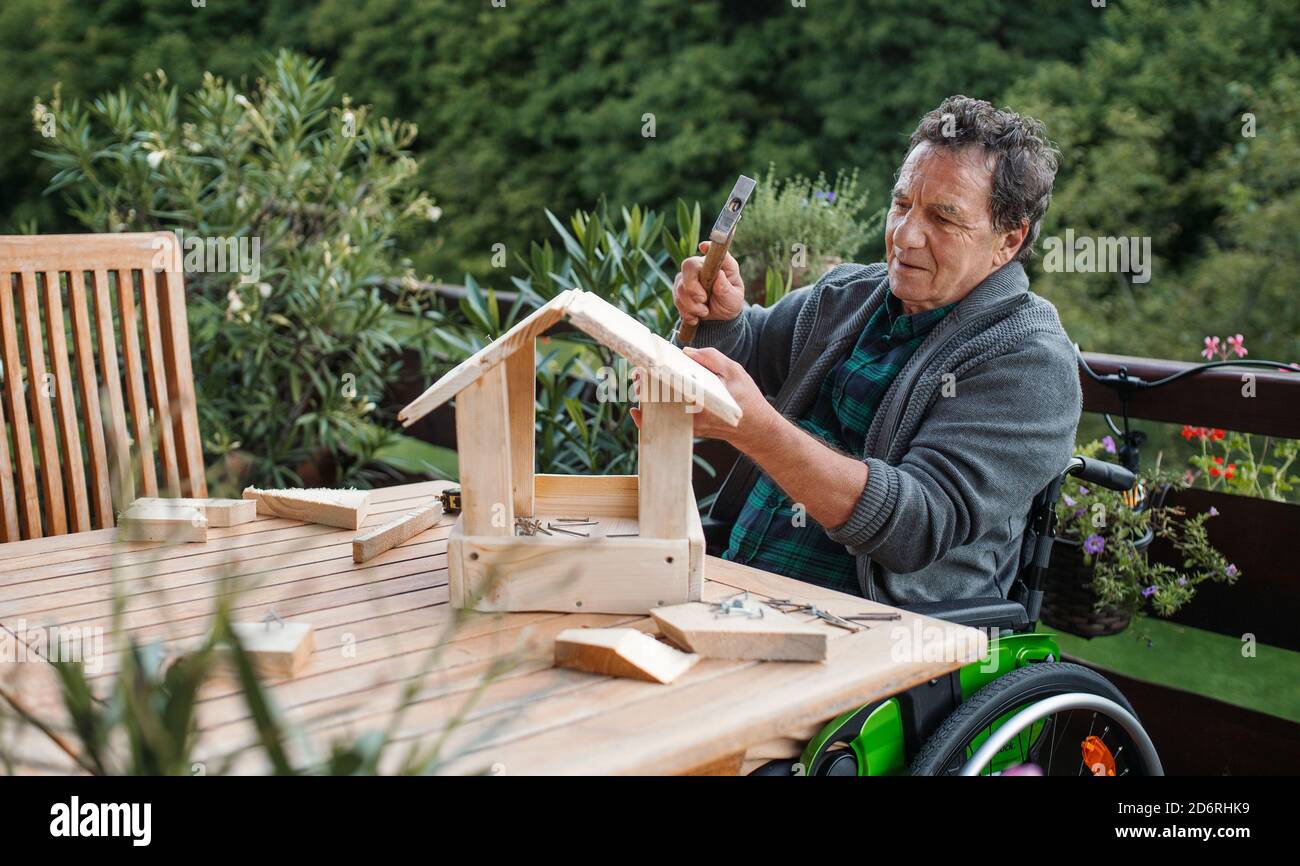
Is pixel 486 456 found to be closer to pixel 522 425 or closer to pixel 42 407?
pixel 522 425

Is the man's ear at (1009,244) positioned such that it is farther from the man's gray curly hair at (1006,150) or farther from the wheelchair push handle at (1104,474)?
the wheelchair push handle at (1104,474)

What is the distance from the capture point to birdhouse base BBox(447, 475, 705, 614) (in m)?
1.42

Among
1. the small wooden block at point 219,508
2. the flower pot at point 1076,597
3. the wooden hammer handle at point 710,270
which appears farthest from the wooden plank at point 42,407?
the flower pot at point 1076,597

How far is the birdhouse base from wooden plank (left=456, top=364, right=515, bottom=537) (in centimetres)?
2

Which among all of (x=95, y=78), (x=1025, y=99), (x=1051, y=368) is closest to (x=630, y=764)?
(x=1051, y=368)

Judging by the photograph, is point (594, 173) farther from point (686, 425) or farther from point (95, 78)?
point (686, 425)

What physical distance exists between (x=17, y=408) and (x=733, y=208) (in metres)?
1.34

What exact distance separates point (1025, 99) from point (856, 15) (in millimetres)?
1612

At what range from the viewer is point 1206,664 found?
3.89m

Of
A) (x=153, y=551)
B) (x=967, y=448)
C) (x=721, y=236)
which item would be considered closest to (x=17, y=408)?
(x=153, y=551)

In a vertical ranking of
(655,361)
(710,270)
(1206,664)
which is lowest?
(1206,664)

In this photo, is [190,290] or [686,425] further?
[190,290]

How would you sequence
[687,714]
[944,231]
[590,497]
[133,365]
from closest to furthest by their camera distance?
[687,714]
[590,497]
[944,231]
[133,365]
